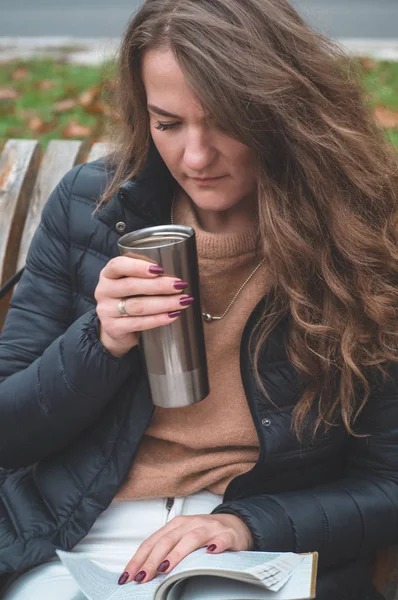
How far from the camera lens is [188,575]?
1568 millimetres

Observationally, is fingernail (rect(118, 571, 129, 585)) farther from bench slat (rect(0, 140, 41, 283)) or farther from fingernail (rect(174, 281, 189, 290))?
bench slat (rect(0, 140, 41, 283))

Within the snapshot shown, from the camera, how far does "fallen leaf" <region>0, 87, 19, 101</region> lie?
585 cm

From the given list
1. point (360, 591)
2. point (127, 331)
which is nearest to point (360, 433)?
point (360, 591)

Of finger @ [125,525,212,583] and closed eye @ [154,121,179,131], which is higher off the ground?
closed eye @ [154,121,179,131]

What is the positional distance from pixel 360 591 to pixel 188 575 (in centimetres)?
61

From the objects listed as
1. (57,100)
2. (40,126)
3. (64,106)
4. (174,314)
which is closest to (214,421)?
(174,314)

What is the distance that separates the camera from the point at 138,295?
5.62ft

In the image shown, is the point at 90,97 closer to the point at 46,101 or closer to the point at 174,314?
the point at 46,101

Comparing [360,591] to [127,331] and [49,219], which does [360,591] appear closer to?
[127,331]

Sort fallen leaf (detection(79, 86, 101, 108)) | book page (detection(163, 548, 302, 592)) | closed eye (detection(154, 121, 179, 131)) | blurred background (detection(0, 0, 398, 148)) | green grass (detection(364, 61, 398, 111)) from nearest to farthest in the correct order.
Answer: book page (detection(163, 548, 302, 592)), closed eye (detection(154, 121, 179, 131)), blurred background (detection(0, 0, 398, 148)), green grass (detection(364, 61, 398, 111)), fallen leaf (detection(79, 86, 101, 108))

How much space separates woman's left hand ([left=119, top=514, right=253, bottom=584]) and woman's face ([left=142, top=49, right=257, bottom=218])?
653 millimetres

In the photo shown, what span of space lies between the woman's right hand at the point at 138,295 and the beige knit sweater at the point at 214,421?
322 millimetres

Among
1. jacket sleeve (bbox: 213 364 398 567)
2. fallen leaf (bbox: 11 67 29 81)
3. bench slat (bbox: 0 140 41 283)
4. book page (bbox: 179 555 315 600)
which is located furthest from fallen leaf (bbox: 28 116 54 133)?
book page (bbox: 179 555 315 600)

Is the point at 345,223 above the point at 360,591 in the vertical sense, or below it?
above
